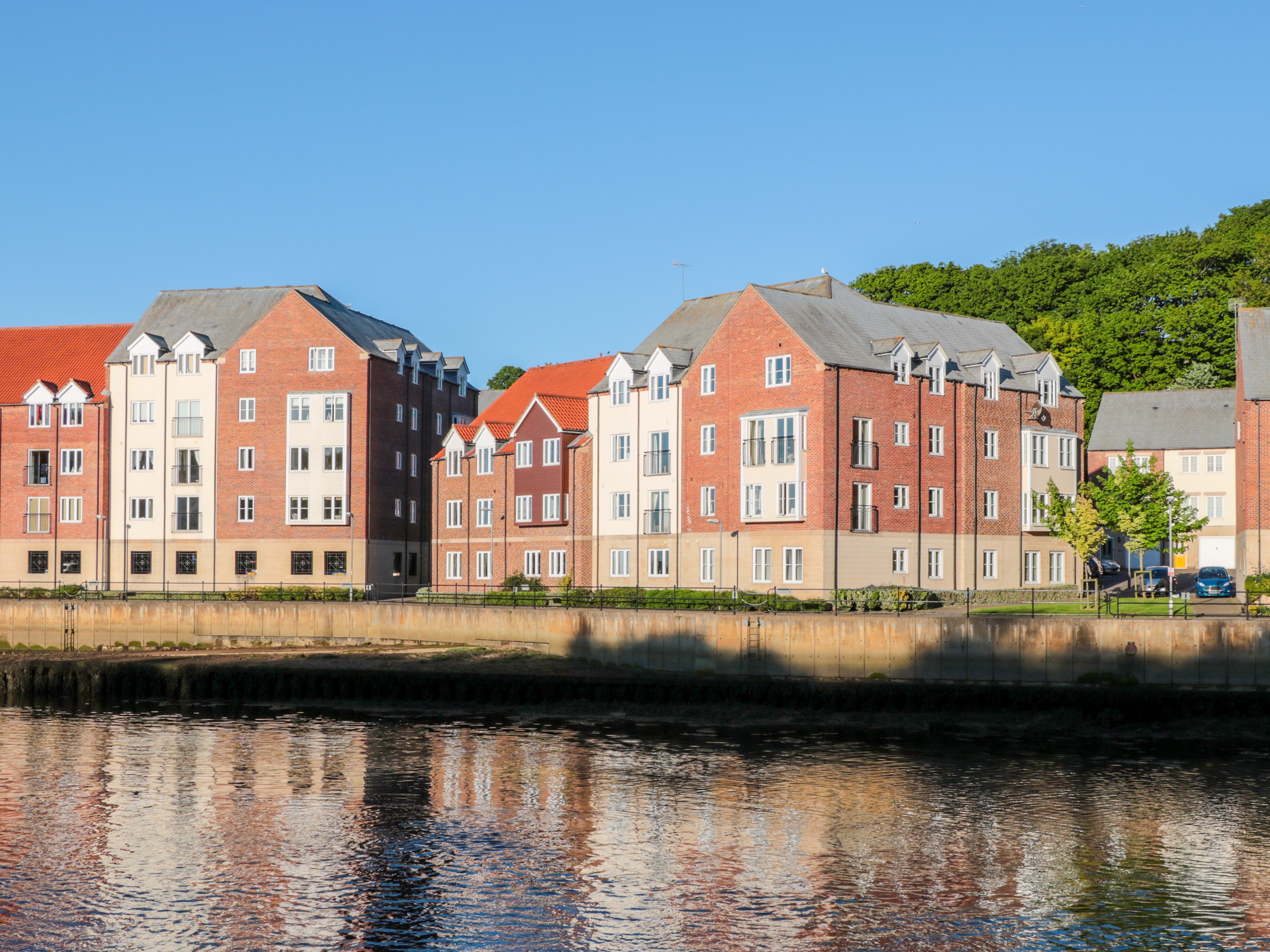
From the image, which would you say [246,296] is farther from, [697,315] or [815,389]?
[815,389]

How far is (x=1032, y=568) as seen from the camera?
73375 mm

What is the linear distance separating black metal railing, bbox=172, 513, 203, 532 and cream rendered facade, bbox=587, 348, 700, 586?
24637mm

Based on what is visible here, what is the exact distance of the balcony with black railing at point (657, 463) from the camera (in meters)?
72.6

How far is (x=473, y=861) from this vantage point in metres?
27.0

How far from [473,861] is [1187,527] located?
4781 cm

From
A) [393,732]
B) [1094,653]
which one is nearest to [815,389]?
[1094,653]

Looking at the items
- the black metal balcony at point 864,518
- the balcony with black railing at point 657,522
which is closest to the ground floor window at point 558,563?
the balcony with black railing at point 657,522

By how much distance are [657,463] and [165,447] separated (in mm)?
30806

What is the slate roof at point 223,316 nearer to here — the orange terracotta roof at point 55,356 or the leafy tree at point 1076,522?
the orange terracotta roof at point 55,356

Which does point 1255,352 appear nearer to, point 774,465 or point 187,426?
point 774,465

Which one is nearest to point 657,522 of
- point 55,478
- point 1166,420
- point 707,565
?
point 707,565

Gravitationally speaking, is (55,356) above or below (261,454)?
above

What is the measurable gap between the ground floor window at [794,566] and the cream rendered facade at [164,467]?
3503 cm

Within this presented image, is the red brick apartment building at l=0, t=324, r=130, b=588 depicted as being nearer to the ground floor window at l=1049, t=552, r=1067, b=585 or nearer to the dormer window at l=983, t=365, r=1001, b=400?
the dormer window at l=983, t=365, r=1001, b=400
